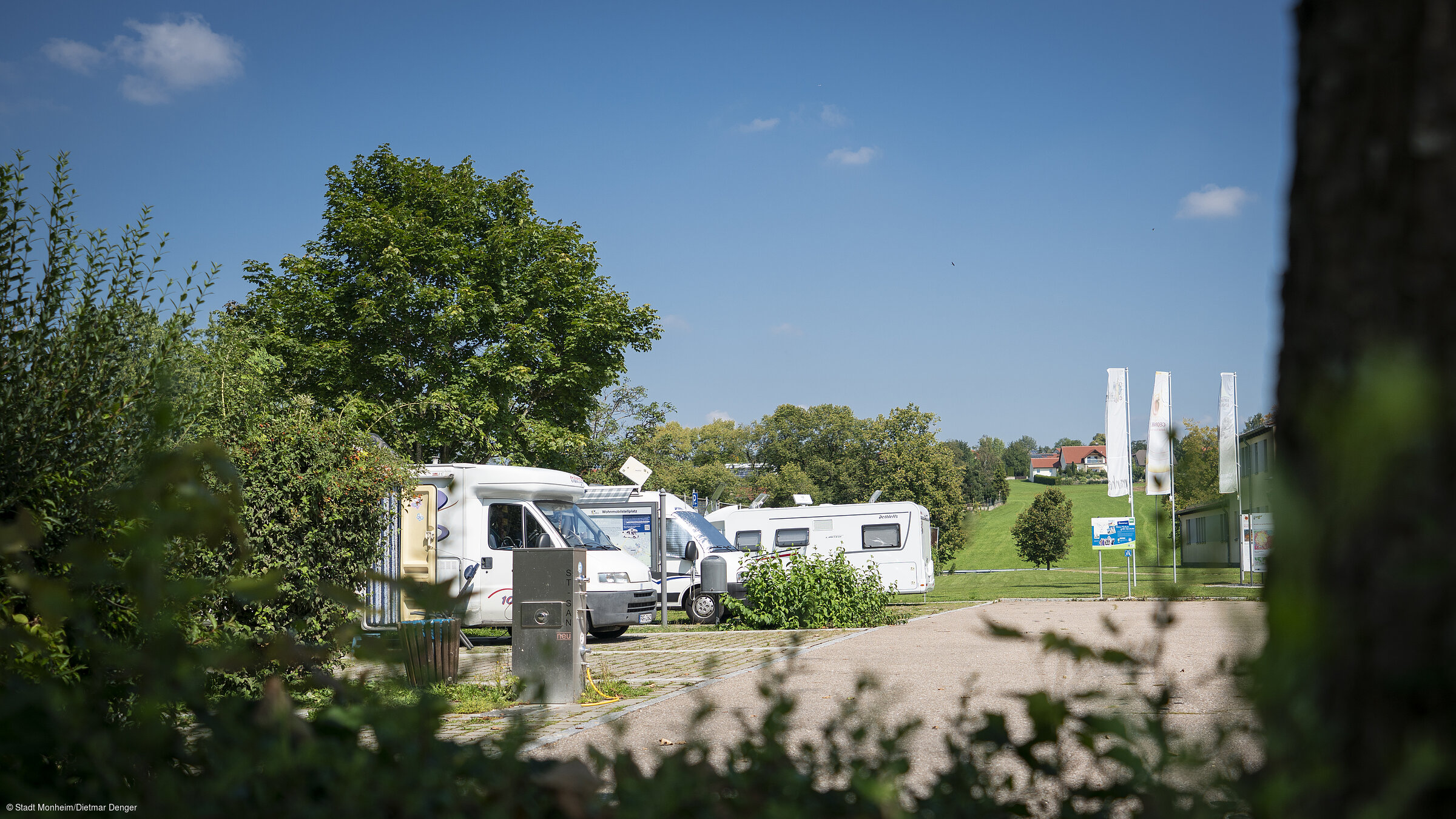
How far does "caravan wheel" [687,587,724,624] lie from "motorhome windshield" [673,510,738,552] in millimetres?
857

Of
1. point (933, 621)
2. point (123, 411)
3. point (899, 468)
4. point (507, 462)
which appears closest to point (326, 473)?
point (123, 411)

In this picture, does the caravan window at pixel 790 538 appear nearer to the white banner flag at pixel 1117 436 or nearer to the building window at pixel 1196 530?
the white banner flag at pixel 1117 436

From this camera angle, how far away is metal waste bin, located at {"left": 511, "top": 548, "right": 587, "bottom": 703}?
7.88 m

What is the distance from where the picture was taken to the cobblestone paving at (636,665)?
6.53ft

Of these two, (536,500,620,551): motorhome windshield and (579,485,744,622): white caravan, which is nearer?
(536,500,620,551): motorhome windshield

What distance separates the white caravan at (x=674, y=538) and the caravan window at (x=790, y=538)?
5.21 metres

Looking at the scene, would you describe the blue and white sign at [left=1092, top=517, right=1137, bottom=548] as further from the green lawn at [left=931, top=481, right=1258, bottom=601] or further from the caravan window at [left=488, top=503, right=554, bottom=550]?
the caravan window at [left=488, top=503, right=554, bottom=550]

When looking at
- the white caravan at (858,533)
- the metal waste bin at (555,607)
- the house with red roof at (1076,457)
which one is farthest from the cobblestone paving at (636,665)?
the house with red roof at (1076,457)

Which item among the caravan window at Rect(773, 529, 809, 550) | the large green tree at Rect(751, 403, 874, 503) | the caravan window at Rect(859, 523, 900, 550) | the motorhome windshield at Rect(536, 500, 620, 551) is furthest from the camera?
the large green tree at Rect(751, 403, 874, 503)

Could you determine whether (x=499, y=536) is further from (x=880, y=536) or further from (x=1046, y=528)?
(x=1046, y=528)

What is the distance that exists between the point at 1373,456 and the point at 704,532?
17.8 m

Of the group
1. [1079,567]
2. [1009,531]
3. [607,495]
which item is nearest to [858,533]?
[607,495]

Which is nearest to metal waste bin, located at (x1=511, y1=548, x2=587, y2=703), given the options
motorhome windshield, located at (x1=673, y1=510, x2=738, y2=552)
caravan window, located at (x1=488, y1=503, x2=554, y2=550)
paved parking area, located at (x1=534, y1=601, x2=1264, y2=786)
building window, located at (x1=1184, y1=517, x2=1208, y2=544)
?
paved parking area, located at (x1=534, y1=601, x2=1264, y2=786)

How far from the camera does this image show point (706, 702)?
1.46 m
